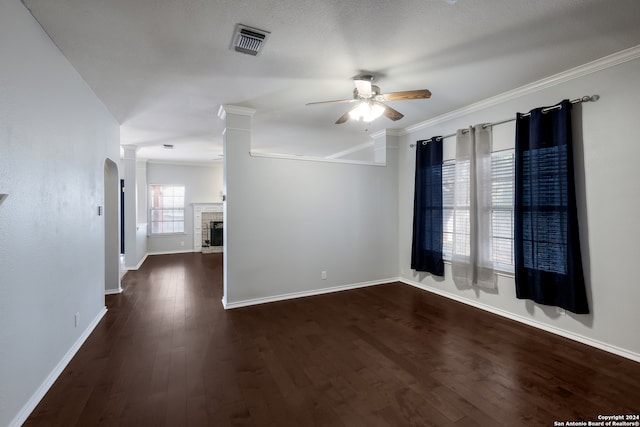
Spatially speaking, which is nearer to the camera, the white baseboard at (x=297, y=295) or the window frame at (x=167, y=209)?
the white baseboard at (x=297, y=295)

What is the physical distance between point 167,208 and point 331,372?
754cm

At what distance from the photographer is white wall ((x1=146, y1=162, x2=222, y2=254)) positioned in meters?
7.92

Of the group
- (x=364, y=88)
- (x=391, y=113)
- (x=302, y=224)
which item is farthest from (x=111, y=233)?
(x=391, y=113)

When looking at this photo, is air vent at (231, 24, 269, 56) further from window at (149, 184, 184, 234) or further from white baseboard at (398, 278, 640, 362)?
window at (149, 184, 184, 234)

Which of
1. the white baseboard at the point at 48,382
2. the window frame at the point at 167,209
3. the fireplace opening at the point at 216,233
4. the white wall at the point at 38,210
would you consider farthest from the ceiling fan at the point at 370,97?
the window frame at the point at 167,209

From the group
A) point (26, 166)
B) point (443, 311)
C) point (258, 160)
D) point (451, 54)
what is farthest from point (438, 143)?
point (26, 166)

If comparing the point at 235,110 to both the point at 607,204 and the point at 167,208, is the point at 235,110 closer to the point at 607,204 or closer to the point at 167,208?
the point at 607,204

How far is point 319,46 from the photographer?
2.30 m

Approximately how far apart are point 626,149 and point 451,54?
1803 millimetres

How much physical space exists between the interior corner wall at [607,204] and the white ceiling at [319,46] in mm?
311

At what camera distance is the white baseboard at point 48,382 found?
5.63ft

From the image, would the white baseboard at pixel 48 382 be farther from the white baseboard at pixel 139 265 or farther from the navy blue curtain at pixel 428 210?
the navy blue curtain at pixel 428 210

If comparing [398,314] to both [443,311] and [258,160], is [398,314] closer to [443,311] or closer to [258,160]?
[443,311]

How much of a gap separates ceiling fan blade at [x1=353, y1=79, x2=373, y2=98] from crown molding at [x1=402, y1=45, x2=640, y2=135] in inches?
72.7
